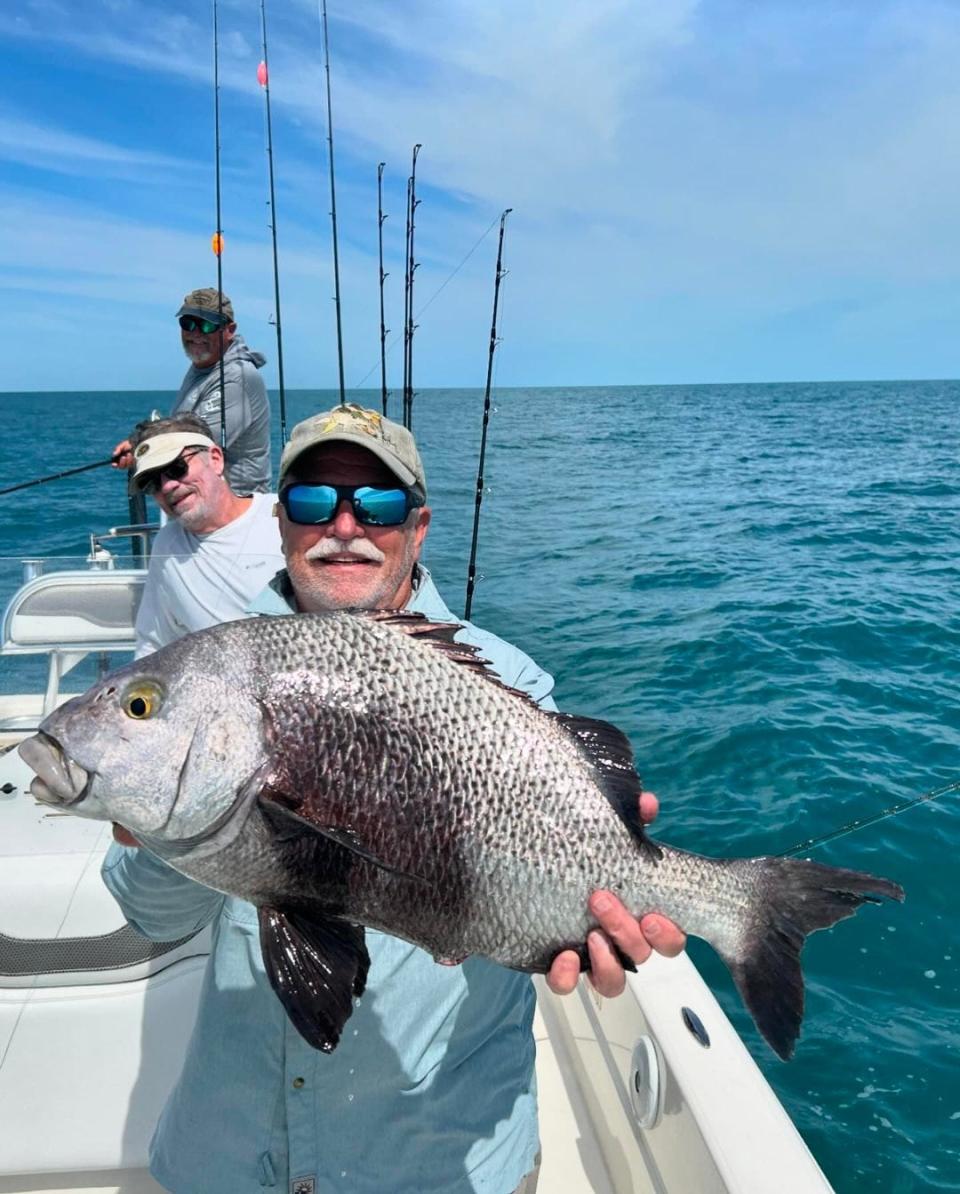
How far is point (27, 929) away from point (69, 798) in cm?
203

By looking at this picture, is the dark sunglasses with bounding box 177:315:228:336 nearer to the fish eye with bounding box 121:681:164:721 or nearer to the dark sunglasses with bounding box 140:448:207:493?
the dark sunglasses with bounding box 140:448:207:493

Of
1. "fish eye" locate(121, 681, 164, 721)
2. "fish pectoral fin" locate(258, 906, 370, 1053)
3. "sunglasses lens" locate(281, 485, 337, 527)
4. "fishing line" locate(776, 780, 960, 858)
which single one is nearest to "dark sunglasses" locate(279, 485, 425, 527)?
"sunglasses lens" locate(281, 485, 337, 527)

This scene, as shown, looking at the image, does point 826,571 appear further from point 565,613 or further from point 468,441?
point 468,441

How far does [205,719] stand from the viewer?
152 cm

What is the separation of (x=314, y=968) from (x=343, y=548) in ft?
2.97

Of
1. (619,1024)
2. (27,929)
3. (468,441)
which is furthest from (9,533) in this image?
(468,441)

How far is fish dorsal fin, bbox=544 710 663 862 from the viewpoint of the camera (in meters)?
1.71

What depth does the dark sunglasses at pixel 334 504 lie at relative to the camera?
1.99 m

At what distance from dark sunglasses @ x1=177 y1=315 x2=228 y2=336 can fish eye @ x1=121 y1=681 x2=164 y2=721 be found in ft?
13.2

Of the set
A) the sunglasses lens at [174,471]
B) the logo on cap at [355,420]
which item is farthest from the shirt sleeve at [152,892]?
the sunglasses lens at [174,471]

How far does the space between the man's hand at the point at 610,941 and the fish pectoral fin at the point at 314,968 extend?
378mm

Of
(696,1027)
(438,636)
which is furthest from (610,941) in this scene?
(696,1027)

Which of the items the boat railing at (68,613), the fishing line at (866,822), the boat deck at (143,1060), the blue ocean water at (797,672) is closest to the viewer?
the boat deck at (143,1060)

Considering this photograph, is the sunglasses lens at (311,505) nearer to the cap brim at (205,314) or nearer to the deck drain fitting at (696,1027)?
the deck drain fitting at (696,1027)
